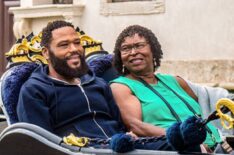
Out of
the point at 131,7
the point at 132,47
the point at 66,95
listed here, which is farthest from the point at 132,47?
the point at 131,7

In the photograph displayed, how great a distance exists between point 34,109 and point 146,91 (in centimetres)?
77

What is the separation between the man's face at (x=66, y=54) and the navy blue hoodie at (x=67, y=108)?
8 cm

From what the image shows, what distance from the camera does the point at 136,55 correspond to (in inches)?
237

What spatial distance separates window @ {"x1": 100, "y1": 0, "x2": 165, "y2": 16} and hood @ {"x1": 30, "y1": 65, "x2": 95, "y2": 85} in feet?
20.6

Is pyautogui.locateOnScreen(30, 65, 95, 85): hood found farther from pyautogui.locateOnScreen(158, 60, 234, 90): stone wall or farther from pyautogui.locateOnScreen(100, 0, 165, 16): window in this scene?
pyautogui.locateOnScreen(100, 0, 165, 16): window

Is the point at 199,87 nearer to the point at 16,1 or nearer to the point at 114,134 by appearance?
the point at 114,134

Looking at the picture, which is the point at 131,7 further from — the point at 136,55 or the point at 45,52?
the point at 45,52

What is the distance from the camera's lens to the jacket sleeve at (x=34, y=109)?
18.0 feet

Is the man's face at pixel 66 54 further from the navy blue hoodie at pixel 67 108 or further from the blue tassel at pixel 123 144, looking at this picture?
the blue tassel at pixel 123 144

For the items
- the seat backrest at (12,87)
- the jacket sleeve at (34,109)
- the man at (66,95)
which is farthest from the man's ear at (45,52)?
the jacket sleeve at (34,109)

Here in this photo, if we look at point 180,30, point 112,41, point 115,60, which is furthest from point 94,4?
point 115,60

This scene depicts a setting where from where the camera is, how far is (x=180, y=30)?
12.0m

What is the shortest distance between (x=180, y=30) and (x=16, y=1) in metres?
3.67

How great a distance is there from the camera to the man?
18.2ft
